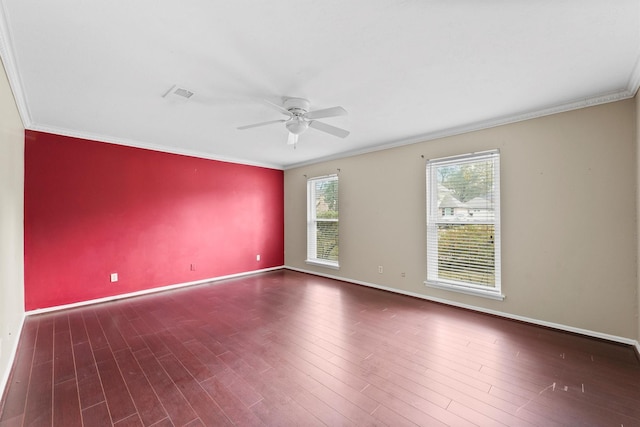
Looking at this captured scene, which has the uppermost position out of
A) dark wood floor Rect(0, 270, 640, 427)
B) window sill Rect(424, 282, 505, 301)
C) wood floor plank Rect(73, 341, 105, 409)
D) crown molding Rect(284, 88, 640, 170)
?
crown molding Rect(284, 88, 640, 170)

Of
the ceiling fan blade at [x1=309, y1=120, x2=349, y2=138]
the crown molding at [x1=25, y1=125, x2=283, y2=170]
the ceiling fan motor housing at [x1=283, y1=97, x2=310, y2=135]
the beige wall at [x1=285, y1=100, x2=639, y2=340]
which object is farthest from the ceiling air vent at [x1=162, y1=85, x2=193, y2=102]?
the beige wall at [x1=285, y1=100, x2=639, y2=340]

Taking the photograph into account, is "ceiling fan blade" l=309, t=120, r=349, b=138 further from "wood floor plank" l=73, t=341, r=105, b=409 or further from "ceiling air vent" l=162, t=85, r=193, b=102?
"wood floor plank" l=73, t=341, r=105, b=409

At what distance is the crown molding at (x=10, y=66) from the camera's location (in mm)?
1690

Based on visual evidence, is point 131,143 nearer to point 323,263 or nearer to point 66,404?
point 66,404

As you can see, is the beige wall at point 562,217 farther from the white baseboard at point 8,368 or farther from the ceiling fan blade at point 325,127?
the white baseboard at point 8,368

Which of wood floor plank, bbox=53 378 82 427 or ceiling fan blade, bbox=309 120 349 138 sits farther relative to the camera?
ceiling fan blade, bbox=309 120 349 138

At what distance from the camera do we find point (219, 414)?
1.75m

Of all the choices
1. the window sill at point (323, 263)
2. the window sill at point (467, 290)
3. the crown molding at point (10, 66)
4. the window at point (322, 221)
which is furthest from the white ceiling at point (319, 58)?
the window sill at point (323, 263)

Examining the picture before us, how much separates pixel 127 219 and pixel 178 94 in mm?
2575

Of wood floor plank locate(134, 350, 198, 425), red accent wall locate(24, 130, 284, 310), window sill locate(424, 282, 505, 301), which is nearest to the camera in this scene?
wood floor plank locate(134, 350, 198, 425)

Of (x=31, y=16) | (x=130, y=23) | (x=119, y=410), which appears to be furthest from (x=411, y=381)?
(x=31, y=16)

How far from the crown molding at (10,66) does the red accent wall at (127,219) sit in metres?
0.84

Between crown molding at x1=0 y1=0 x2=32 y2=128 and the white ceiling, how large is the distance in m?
0.01

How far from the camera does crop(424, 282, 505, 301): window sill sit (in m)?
3.41
